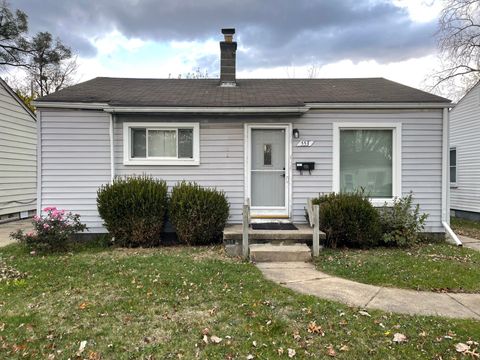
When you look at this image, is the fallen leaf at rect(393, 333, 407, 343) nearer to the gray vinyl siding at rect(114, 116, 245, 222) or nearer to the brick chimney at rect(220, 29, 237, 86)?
the gray vinyl siding at rect(114, 116, 245, 222)

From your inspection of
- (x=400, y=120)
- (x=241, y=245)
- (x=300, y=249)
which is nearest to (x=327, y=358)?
(x=300, y=249)

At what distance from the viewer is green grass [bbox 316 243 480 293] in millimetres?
4566

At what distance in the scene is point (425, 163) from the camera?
7449 millimetres

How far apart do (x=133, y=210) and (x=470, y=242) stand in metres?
7.40

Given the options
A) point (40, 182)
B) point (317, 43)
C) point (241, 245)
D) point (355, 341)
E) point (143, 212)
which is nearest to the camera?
point (355, 341)

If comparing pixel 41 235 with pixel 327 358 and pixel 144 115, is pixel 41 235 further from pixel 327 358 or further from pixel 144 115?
pixel 327 358

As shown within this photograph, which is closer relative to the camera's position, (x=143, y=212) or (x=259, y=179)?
(x=143, y=212)

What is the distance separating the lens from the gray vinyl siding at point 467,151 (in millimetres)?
11273

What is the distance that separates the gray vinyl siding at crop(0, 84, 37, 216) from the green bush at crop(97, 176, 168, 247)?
6096 mm

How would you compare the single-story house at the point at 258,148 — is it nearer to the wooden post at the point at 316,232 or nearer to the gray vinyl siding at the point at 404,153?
the gray vinyl siding at the point at 404,153

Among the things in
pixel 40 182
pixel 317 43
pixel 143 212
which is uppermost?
pixel 317 43

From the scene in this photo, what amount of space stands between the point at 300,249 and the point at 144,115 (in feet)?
14.1

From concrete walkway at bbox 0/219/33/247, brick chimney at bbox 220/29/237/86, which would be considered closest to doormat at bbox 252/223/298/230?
brick chimney at bbox 220/29/237/86

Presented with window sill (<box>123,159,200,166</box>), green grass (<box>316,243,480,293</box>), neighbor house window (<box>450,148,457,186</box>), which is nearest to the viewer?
green grass (<box>316,243,480,293</box>)
